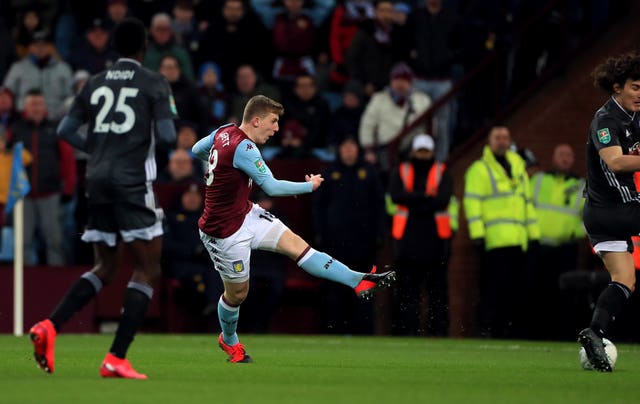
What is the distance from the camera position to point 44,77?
63.7ft

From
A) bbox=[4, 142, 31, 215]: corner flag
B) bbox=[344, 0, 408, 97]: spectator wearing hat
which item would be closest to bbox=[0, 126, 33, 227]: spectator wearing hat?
bbox=[4, 142, 31, 215]: corner flag

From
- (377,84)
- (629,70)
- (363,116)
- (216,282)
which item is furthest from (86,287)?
(377,84)

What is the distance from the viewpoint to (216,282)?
60.0 feet

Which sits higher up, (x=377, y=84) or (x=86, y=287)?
(x=377, y=84)

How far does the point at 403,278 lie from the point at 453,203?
1.21 m

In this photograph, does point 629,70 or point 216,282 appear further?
point 216,282

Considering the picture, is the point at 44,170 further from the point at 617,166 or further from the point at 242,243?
the point at 617,166

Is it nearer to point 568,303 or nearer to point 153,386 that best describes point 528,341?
point 568,303

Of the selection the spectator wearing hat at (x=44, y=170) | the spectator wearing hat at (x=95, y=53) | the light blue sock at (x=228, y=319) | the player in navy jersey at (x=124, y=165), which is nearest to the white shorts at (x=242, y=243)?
the light blue sock at (x=228, y=319)

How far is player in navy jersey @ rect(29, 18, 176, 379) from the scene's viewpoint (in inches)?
385

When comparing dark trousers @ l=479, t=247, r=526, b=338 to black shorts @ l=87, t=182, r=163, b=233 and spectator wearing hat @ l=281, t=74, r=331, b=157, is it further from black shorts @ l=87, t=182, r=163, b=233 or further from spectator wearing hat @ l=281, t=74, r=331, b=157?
black shorts @ l=87, t=182, r=163, b=233

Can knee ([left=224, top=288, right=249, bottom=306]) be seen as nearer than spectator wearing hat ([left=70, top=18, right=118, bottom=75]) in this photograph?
Yes

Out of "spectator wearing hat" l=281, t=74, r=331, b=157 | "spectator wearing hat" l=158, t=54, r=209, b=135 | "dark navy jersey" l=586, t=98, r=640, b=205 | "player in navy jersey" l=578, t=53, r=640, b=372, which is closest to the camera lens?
"player in navy jersey" l=578, t=53, r=640, b=372

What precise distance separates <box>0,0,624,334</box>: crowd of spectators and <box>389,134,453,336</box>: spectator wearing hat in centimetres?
87
